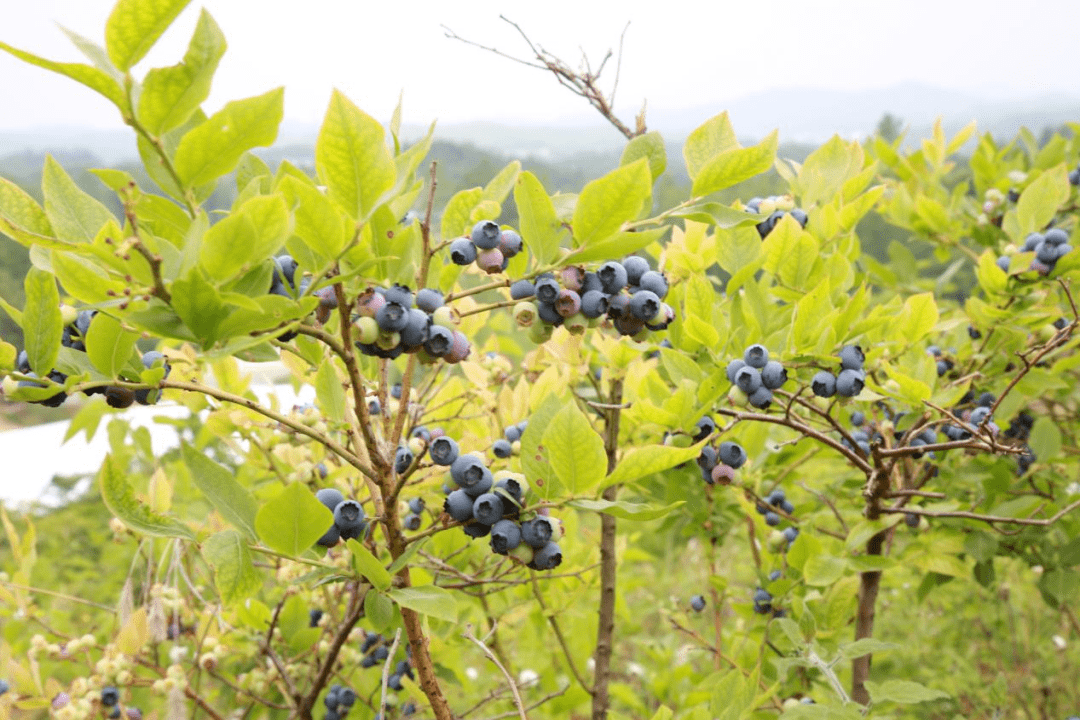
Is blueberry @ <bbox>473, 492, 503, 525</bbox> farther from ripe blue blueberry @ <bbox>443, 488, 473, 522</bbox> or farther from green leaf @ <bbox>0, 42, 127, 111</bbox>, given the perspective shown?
green leaf @ <bbox>0, 42, 127, 111</bbox>

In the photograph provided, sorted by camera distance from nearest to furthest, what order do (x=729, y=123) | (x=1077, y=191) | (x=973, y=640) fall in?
(x=729, y=123) → (x=1077, y=191) → (x=973, y=640)

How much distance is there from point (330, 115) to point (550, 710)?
4.70 ft

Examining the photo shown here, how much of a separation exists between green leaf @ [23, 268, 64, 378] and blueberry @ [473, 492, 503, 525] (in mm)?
362

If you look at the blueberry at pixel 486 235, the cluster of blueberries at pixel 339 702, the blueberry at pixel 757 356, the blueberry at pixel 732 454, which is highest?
the blueberry at pixel 486 235

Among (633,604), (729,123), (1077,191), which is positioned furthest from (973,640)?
(729,123)

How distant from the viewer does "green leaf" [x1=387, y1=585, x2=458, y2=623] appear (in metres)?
0.64

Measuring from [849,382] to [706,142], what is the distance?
0.36 meters

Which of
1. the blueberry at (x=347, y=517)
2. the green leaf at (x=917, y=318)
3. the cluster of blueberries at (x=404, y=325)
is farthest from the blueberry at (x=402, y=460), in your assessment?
the green leaf at (x=917, y=318)

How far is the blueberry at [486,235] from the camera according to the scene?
71cm

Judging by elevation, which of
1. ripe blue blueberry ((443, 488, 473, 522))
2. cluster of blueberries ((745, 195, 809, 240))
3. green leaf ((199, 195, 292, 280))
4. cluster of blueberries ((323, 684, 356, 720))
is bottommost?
cluster of blueberries ((323, 684, 356, 720))

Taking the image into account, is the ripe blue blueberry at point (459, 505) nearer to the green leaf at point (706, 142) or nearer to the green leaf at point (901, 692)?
the green leaf at point (706, 142)

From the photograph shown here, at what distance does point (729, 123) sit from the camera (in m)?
0.88

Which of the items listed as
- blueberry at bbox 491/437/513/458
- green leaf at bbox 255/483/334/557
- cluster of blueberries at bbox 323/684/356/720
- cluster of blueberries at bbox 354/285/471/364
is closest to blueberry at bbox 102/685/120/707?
cluster of blueberries at bbox 323/684/356/720

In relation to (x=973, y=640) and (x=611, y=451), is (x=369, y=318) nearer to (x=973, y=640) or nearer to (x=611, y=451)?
(x=611, y=451)
